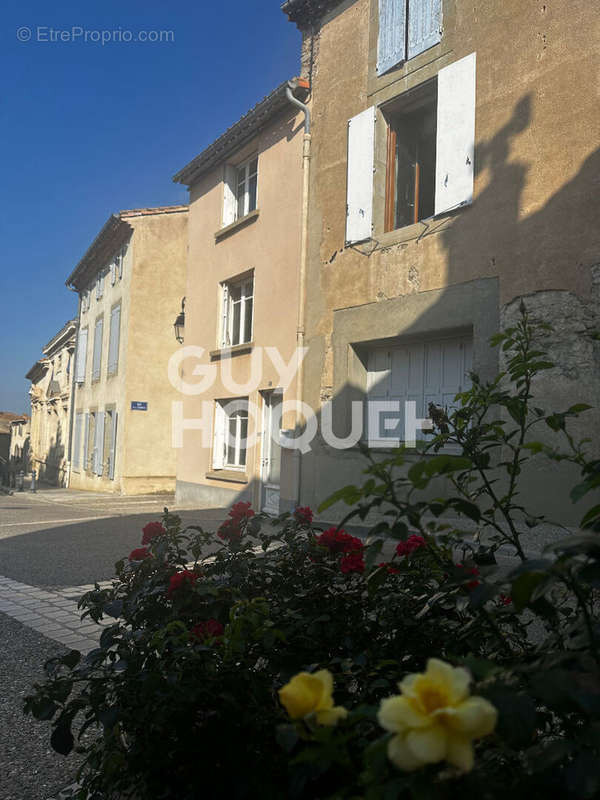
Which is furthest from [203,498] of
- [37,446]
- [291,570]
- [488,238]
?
[37,446]

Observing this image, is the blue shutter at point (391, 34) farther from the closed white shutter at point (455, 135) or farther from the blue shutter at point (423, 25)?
the closed white shutter at point (455, 135)

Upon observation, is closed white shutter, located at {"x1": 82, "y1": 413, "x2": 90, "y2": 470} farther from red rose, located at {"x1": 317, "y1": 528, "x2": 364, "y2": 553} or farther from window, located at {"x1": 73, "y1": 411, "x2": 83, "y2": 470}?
red rose, located at {"x1": 317, "y1": 528, "x2": 364, "y2": 553}

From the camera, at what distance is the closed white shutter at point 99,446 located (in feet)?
63.5

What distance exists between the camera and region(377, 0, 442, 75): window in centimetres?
832

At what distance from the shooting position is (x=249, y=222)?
12328mm

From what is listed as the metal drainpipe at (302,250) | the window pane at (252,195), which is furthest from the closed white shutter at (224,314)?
the metal drainpipe at (302,250)

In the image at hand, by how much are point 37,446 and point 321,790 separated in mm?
35548

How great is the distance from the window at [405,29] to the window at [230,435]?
6225 mm

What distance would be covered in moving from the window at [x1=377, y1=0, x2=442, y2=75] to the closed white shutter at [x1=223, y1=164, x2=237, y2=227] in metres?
4.98

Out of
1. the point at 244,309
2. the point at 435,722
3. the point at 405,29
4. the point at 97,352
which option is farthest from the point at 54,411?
the point at 435,722

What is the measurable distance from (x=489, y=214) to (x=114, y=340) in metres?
14.0

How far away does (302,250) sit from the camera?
33.9 ft

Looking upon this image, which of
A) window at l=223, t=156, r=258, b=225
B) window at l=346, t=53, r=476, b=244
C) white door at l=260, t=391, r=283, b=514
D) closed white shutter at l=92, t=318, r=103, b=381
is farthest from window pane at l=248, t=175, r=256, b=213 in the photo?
closed white shutter at l=92, t=318, r=103, b=381

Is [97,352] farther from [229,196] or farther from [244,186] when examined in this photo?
[244,186]
